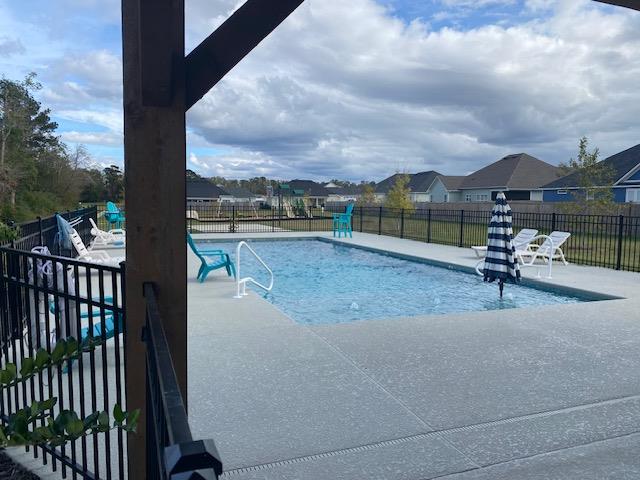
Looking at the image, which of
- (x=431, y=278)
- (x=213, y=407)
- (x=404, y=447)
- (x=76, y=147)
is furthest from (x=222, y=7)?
(x=76, y=147)

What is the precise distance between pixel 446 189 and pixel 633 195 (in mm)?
25415

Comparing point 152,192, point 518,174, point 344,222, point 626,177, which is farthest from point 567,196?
point 152,192

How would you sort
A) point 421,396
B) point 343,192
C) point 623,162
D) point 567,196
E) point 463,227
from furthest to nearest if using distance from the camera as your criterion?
point 343,192 → point 567,196 → point 623,162 → point 463,227 → point 421,396

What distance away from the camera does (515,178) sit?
146 ft

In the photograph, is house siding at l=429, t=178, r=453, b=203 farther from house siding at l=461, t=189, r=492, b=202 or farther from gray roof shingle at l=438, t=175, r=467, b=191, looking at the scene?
house siding at l=461, t=189, r=492, b=202

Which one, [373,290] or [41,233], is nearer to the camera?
[41,233]

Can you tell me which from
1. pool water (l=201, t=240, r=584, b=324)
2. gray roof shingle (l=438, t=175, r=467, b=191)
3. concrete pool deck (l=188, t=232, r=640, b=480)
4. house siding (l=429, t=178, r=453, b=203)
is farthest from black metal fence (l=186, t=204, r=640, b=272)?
house siding (l=429, t=178, r=453, b=203)

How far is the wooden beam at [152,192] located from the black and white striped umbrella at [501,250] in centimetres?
668

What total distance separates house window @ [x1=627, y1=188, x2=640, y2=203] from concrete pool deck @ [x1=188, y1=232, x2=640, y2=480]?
30145mm

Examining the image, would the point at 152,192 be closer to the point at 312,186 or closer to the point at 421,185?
the point at 421,185

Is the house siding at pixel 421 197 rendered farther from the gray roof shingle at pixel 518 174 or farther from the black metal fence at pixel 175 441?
the black metal fence at pixel 175 441

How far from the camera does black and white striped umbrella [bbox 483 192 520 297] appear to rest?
785cm

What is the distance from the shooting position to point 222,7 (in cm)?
320

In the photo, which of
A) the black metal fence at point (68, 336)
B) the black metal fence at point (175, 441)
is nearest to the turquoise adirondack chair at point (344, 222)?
the black metal fence at point (68, 336)
